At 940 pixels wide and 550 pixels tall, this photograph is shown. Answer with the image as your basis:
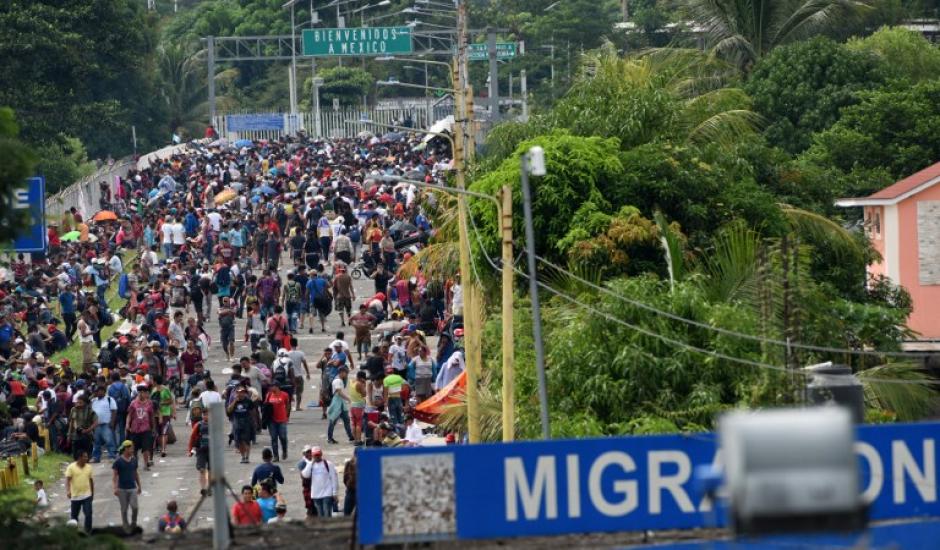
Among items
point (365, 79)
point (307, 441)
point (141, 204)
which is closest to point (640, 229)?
point (307, 441)

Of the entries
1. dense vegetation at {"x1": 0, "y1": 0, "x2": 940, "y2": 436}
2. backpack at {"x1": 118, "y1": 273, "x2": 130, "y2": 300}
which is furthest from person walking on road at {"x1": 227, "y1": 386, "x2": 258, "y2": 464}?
backpack at {"x1": 118, "y1": 273, "x2": 130, "y2": 300}

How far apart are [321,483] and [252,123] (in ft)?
196

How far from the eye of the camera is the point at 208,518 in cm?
2569

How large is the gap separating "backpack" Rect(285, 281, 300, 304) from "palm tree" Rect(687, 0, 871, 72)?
21847 mm

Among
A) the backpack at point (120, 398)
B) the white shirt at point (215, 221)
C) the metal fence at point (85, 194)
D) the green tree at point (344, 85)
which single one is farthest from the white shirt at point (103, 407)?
the green tree at point (344, 85)

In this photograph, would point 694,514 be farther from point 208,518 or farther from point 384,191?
point 384,191

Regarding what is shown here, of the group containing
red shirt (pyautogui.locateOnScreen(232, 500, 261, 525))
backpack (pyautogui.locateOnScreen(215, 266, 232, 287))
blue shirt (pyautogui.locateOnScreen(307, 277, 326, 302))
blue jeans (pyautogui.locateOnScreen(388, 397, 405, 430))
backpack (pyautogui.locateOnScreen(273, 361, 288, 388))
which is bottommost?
red shirt (pyautogui.locateOnScreen(232, 500, 261, 525))

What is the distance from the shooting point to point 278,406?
28219 mm

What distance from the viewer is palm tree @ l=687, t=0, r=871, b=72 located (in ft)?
182

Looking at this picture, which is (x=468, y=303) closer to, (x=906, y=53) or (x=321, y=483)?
(x=321, y=483)

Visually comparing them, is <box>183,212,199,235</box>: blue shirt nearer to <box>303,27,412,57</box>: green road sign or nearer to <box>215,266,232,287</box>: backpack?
<box>215,266,232,287</box>: backpack

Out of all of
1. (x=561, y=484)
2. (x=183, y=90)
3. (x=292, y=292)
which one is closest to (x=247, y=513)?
(x=561, y=484)

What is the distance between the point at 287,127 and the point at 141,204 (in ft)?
97.4

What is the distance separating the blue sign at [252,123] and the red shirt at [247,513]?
2432 inches
